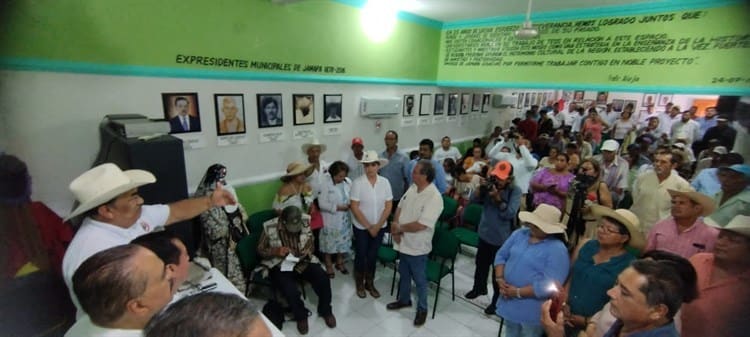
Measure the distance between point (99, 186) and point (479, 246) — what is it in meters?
2.94

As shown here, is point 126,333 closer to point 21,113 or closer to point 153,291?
point 153,291

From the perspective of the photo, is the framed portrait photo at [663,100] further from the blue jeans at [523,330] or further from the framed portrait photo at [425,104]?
the blue jeans at [523,330]

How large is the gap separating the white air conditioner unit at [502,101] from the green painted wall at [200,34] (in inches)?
117

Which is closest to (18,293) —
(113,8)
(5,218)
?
(5,218)

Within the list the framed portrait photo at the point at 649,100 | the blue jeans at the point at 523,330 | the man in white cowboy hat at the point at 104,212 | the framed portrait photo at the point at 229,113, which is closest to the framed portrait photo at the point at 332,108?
the framed portrait photo at the point at 229,113

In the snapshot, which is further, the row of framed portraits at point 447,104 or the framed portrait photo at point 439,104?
the framed portrait photo at point 439,104

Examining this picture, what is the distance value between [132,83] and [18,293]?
1.60 meters

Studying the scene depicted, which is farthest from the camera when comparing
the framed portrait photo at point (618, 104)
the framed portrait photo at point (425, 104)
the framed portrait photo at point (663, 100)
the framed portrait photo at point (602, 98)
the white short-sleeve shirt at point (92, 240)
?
the framed portrait photo at point (602, 98)

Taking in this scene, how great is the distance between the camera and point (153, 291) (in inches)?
46.4

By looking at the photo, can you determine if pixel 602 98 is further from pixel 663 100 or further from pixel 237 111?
pixel 237 111

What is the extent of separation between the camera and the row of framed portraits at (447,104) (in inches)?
204

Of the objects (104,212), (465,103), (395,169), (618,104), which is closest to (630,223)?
(395,169)

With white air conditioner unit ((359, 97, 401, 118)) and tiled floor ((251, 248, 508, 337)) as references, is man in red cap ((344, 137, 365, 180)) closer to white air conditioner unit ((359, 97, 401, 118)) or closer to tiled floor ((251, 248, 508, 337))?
white air conditioner unit ((359, 97, 401, 118))

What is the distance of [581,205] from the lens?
2.97m
